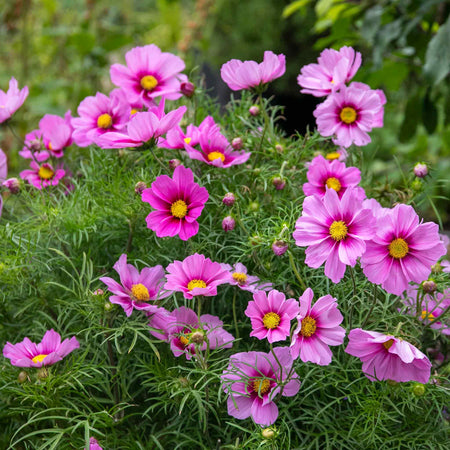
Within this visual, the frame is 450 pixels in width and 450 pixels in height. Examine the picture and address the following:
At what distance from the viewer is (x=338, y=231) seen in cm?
56

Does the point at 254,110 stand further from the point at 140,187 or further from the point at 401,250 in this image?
the point at 401,250

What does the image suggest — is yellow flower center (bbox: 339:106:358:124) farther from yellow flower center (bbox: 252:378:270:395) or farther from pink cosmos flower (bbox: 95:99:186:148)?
yellow flower center (bbox: 252:378:270:395)

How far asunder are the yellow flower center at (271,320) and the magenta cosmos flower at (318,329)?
0.02 metres

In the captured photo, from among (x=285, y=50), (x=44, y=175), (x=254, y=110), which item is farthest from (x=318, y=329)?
(x=285, y=50)

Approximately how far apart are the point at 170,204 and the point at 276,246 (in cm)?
12

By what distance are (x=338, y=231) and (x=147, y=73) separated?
0.41m

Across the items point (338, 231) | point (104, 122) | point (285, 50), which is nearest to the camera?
point (338, 231)

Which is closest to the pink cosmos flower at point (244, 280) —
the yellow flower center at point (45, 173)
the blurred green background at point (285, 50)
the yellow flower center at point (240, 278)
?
the yellow flower center at point (240, 278)

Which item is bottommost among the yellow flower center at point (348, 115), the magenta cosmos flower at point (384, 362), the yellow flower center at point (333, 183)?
the magenta cosmos flower at point (384, 362)

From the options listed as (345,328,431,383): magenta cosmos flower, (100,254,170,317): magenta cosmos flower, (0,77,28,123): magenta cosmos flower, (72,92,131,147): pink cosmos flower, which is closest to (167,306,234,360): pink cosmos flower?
(100,254,170,317): magenta cosmos flower

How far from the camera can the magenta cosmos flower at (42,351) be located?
0.62 meters

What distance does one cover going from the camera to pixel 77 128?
0.81 metres

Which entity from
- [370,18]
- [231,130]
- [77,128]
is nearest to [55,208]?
[77,128]

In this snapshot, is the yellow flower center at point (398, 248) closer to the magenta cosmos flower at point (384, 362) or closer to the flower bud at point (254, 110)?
the magenta cosmos flower at point (384, 362)
